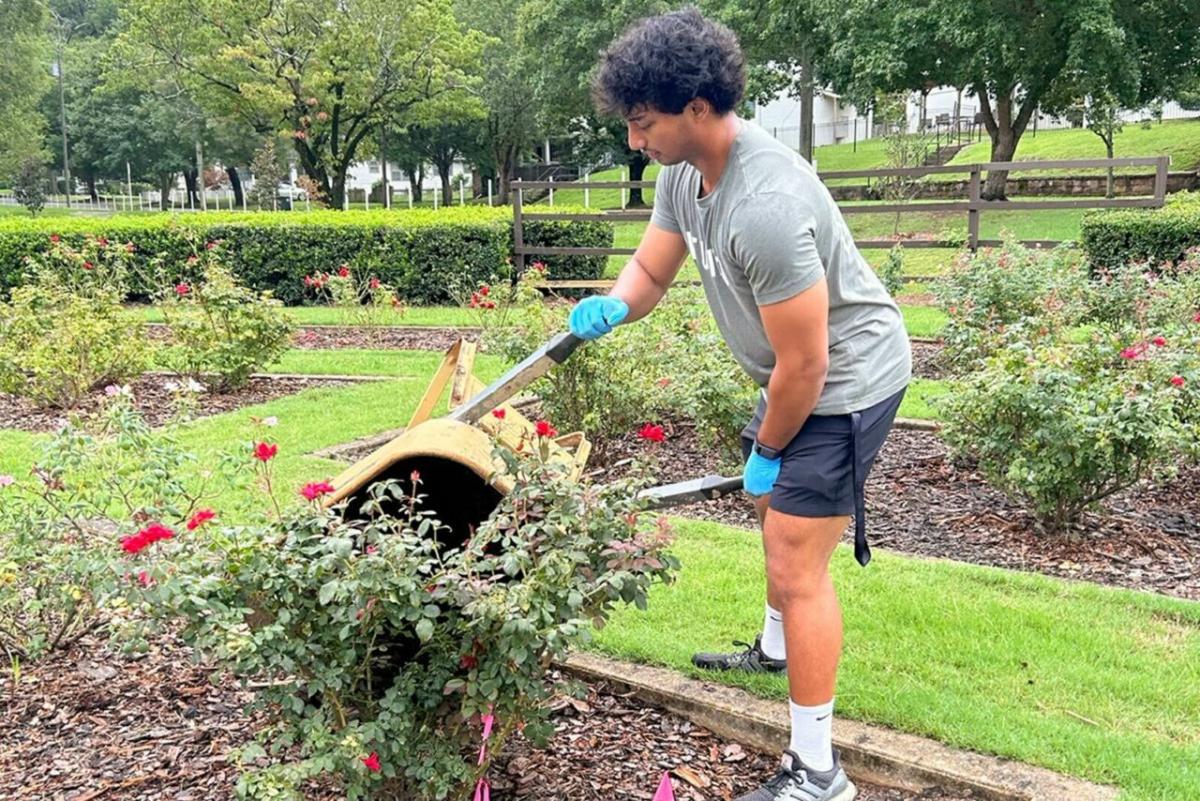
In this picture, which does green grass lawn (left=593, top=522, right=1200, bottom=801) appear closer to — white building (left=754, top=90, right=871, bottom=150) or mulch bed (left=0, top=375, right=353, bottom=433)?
mulch bed (left=0, top=375, right=353, bottom=433)

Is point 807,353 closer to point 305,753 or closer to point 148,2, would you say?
point 305,753

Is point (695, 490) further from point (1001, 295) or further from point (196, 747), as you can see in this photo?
point (1001, 295)

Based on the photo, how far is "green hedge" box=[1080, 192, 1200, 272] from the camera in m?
10.8

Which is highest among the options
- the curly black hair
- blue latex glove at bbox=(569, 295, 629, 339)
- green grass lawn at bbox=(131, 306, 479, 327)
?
the curly black hair

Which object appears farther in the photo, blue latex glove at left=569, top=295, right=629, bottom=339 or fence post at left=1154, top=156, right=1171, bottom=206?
fence post at left=1154, top=156, right=1171, bottom=206

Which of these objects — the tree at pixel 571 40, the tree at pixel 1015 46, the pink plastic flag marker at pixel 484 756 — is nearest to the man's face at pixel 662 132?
the pink plastic flag marker at pixel 484 756

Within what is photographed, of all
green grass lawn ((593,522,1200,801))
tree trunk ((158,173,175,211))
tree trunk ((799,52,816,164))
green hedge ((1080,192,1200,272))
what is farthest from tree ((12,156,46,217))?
green grass lawn ((593,522,1200,801))

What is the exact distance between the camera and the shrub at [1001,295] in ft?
19.3

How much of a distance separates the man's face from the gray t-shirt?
11 centimetres

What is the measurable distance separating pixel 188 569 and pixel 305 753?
1.38ft

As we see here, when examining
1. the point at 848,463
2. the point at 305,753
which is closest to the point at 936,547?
the point at 848,463

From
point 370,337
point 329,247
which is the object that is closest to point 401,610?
point 370,337

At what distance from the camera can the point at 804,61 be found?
91.6ft

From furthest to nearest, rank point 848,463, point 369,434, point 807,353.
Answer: point 369,434 < point 848,463 < point 807,353
